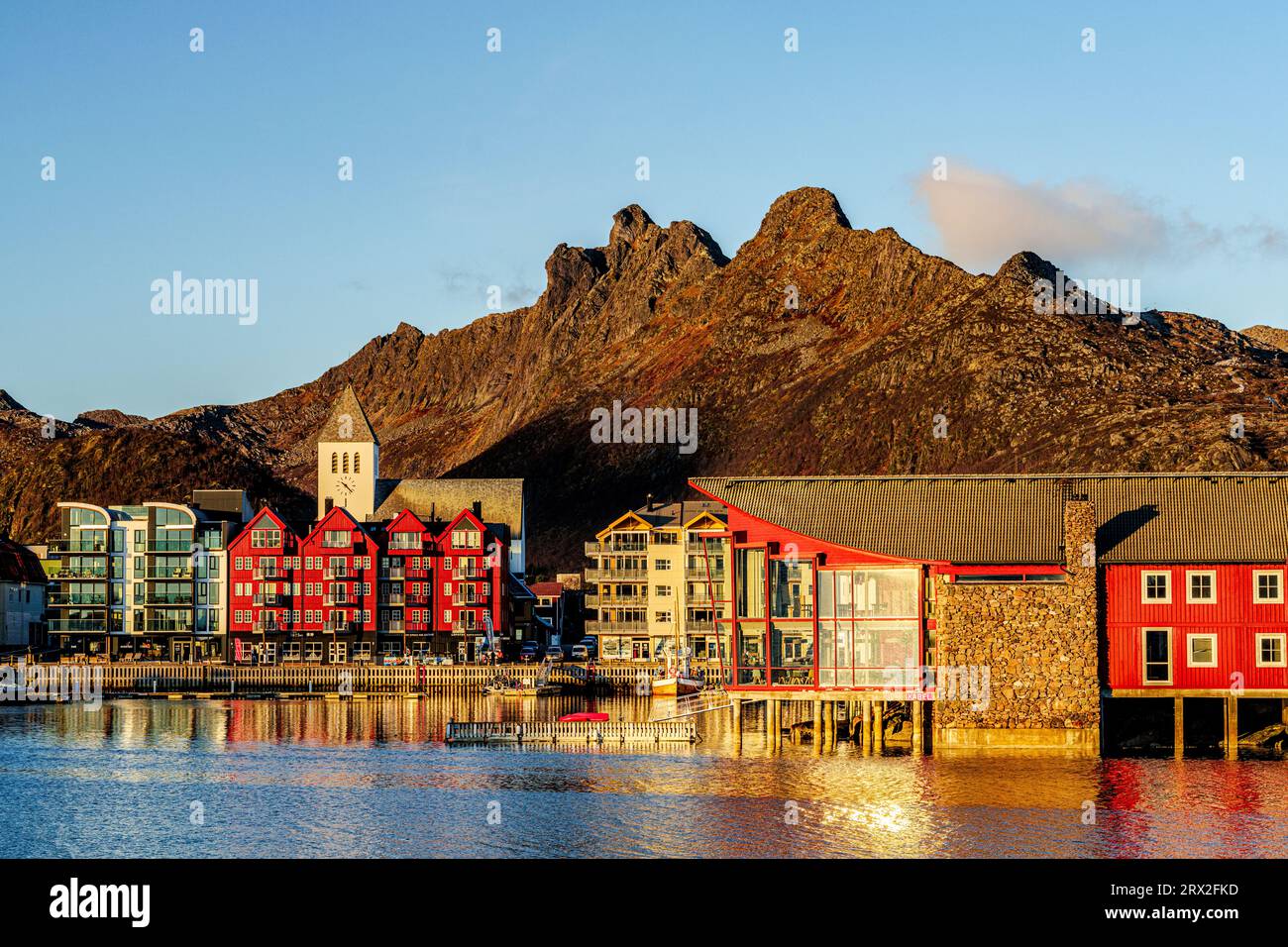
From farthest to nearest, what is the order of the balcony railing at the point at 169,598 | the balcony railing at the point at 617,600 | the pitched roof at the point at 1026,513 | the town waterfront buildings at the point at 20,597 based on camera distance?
the town waterfront buildings at the point at 20,597 → the balcony railing at the point at 169,598 → the balcony railing at the point at 617,600 → the pitched roof at the point at 1026,513

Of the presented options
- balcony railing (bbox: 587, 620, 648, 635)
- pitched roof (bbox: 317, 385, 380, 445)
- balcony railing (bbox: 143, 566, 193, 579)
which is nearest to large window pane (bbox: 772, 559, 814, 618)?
balcony railing (bbox: 587, 620, 648, 635)

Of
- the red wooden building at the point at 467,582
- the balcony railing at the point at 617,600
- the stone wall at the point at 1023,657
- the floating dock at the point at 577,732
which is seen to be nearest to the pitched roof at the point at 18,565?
the red wooden building at the point at 467,582

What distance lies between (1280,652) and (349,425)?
12319cm

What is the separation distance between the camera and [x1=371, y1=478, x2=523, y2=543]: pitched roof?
172625 mm

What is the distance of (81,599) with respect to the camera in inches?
6014

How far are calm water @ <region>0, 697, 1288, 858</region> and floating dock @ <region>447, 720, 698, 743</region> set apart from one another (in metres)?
1.94

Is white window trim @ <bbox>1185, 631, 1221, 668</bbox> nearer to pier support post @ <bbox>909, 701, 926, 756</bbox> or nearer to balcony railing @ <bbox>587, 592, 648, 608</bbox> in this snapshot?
pier support post @ <bbox>909, 701, 926, 756</bbox>

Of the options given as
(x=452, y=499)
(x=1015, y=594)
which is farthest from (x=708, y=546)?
(x=1015, y=594)

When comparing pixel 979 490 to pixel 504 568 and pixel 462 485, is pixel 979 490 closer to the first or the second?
pixel 504 568

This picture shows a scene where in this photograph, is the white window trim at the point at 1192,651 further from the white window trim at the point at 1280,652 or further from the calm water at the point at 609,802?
the calm water at the point at 609,802

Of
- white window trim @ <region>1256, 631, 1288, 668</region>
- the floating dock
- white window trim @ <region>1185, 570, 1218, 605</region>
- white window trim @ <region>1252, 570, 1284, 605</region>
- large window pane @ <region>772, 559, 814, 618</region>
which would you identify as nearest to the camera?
white window trim @ <region>1252, 570, 1284, 605</region>

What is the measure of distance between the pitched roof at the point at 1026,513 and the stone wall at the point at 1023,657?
7.35 ft

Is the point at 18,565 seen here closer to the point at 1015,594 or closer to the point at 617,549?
the point at 617,549

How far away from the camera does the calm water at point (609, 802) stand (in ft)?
174
